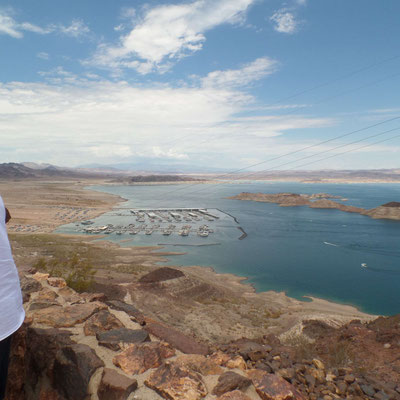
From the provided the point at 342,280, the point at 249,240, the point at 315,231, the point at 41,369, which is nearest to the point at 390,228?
the point at 315,231

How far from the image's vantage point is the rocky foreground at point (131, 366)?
2996mm

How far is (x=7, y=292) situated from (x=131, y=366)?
216 cm

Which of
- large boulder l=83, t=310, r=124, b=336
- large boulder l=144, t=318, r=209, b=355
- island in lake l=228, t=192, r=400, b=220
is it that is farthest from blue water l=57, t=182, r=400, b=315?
large boulder l=83, t=310, r=124, b=336

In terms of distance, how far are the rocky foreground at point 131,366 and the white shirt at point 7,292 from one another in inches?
41.2

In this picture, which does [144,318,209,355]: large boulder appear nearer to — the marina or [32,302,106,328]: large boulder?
[32,302,106,328]: large boulder

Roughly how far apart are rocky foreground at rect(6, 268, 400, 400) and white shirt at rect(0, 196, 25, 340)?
41.2 inches

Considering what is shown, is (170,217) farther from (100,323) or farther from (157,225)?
(100,323)

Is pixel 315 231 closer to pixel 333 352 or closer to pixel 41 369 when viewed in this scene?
pixel 333 352

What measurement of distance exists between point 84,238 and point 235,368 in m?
35.9

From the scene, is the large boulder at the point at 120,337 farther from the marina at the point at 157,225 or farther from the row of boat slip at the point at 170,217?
the row of boat slip at the point at 170,217

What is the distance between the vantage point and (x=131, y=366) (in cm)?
340

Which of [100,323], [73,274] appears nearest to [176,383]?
[100,323]

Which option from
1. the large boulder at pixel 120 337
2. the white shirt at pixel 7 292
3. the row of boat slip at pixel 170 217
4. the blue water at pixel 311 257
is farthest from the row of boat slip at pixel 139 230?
the white shirt at pixel 7 292

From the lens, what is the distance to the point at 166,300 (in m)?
14.5
